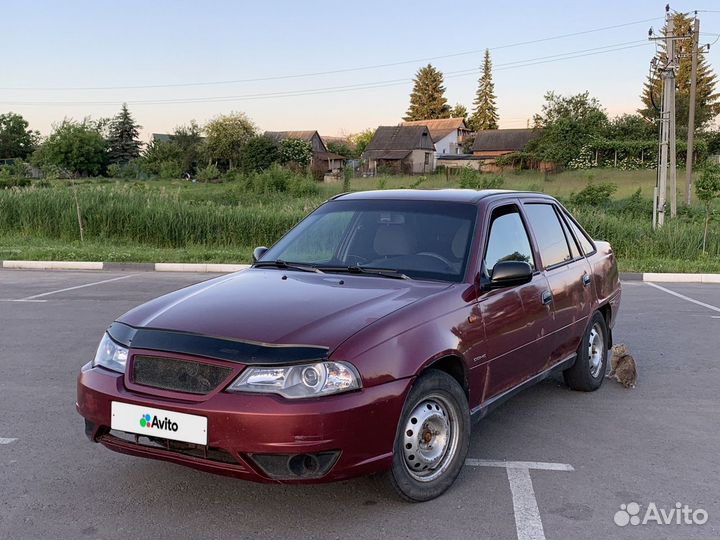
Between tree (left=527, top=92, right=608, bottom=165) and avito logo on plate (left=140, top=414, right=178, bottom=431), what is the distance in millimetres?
55087

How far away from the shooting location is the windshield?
434 centimetres

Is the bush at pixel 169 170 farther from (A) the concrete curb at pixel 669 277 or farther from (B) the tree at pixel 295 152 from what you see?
(A) the concrete curb at pixel 669 277

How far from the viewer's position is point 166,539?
324 centimetres

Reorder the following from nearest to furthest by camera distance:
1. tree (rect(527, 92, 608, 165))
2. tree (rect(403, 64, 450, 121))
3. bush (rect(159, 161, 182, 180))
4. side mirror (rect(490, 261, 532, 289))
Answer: side mirror (rect(490, 261, 532, 289)) → tree (rect(527, 92, 608, 165)) → bush (rect(159, 161, 182, 180)) → tree (rect(403, 64, 450, 121))

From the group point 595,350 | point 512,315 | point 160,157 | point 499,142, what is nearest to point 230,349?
point 512,315

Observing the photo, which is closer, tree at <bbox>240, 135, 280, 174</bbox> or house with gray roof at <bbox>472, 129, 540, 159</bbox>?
tree at <bbox>240, 135, 280, 174</bbox>

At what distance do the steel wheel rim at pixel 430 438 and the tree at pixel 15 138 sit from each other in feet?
339

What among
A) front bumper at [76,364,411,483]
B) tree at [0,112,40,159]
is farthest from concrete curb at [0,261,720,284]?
tree at [0,112,40,159]

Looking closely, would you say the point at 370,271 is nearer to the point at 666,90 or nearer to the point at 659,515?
the point at 659,515

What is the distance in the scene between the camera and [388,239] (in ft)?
15.1

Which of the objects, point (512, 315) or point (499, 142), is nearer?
point (512, 315)

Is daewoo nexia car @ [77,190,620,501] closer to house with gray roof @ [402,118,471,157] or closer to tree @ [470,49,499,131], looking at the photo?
house with gray roof @ [402,118,471,157]

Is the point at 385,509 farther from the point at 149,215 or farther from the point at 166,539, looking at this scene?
the point at 149,215

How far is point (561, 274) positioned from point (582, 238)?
39.3 inches
